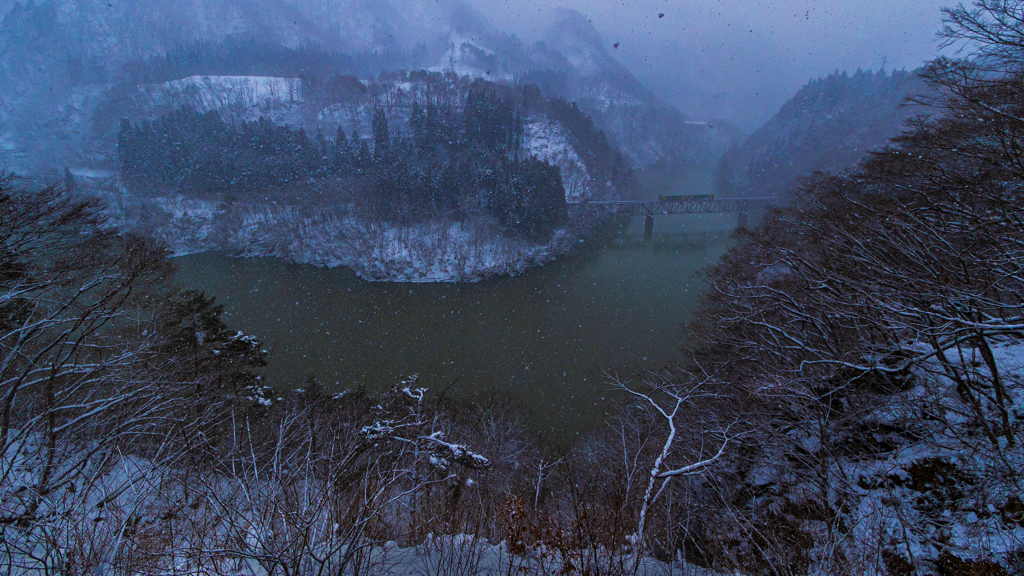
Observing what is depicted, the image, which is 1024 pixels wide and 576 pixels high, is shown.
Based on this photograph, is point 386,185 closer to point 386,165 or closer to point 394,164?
point 394,164

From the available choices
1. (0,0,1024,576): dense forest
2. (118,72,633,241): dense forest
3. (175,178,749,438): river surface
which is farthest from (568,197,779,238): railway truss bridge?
(0,0,1024,576): dense forest

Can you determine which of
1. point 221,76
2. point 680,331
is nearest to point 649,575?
point 680,331

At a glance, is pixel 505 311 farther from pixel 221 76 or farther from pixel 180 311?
pixel 221 76

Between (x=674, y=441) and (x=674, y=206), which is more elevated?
(x=674, y=206)

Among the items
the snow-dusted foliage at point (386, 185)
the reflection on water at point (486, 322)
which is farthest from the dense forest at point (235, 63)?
the reflection on water at point (486, 322)

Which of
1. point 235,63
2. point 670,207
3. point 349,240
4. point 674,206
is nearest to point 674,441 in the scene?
point 349,240

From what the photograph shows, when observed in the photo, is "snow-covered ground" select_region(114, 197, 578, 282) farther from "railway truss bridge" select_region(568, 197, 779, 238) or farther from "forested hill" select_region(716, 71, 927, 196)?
"forested hill" select_region(716, 71, 927, 196)
